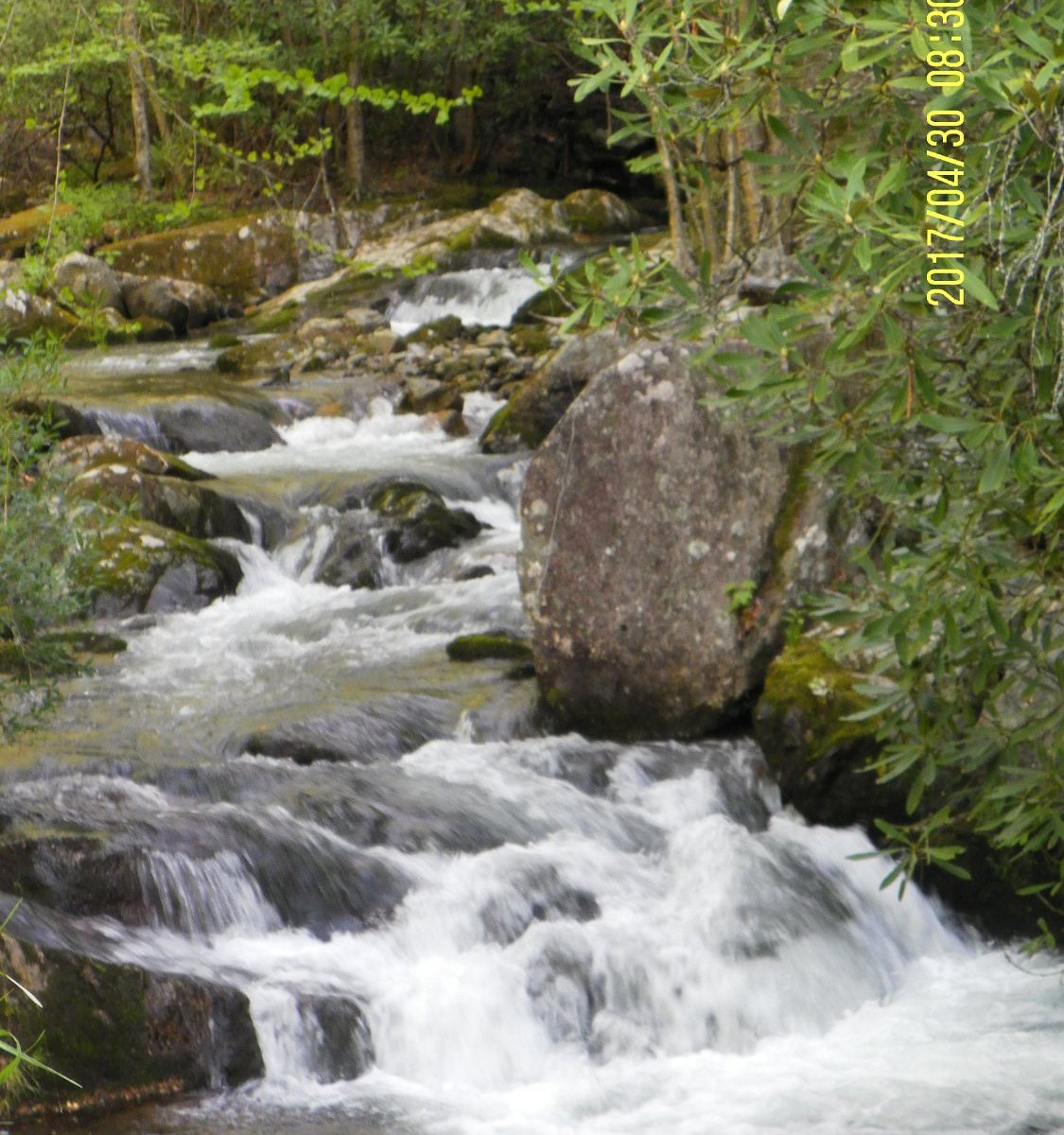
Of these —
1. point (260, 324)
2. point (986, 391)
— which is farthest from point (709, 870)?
point (260, 324)

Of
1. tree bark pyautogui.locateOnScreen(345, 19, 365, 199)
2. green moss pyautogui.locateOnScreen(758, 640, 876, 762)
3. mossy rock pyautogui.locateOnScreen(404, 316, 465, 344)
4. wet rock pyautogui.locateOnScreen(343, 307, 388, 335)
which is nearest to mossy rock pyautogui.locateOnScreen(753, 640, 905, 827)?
green moss pyautogui.locateOnScreen(758, 640, 876, 762)

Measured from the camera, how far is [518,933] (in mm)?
5730

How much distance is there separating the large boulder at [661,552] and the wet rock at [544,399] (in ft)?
17.9

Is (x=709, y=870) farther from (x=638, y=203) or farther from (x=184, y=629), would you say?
(x=638, y=203)

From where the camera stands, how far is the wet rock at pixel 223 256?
69.8ft

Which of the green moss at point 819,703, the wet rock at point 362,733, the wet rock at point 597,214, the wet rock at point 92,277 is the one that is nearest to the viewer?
the green moss at point 819,703

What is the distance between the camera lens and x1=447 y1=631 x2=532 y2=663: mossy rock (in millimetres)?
8680

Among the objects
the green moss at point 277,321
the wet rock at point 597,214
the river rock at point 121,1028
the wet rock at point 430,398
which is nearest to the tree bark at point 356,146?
the wet rock at point 597,214

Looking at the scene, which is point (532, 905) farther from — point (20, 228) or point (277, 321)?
point (20, 228)

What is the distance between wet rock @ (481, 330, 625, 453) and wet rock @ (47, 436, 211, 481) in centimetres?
283

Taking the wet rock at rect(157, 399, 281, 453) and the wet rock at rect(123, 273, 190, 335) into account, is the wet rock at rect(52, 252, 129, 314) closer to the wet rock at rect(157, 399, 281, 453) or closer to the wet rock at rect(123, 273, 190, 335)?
the wet rock at rect(123, 273, 190, 335)

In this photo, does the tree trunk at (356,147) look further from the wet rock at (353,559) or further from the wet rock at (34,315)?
the wet rock at (353,559)

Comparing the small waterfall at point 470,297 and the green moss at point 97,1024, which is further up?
the small waterfall at point 470,297

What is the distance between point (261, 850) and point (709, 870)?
6.39 ft
